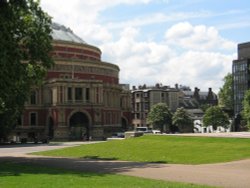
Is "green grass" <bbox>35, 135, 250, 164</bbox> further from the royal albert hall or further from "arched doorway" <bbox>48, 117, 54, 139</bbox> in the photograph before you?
"arched doorway" <bbox>48, 117, 54, 139</bbox>

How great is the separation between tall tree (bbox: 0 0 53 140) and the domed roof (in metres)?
80.6

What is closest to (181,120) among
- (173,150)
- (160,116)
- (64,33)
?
(160,116)

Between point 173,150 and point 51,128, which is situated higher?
point 51,128

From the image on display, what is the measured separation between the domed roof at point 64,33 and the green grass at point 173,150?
7759cm

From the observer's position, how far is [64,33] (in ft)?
427

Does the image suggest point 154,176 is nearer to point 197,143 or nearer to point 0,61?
point 0,61

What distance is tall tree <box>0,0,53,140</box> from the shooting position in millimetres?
34062

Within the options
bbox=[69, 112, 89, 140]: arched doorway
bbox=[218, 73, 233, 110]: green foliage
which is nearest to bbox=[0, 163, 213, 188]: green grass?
bbox=[69, 112, 89, 140]: arched doorway

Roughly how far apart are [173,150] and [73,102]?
6510 centimetres

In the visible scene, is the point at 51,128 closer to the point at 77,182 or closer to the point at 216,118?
the point at 216,118

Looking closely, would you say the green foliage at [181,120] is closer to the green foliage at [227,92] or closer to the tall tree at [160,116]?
the tall tree at [160,116]

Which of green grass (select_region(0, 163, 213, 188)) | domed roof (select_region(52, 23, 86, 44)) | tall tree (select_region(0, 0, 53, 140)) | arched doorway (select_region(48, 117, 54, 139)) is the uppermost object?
domed roof (select_region(52, 23, 86, 44))

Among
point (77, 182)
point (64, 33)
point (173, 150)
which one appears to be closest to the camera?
point (77, 182)

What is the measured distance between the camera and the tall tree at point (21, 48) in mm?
34062
